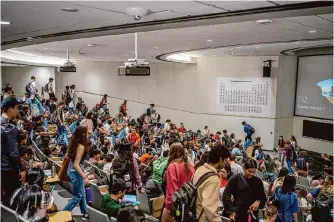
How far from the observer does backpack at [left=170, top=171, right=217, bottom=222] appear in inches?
130

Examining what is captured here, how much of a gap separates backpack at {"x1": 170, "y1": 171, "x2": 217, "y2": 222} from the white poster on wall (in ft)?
40.5

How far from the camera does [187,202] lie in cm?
331

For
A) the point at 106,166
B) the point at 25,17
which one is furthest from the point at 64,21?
the point at 106,166

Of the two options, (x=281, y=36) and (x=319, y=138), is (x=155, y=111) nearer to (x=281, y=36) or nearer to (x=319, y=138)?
(x=319, y=138)

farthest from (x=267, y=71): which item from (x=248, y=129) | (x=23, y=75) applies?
(x=23, y=75)

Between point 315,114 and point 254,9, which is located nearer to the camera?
point 254,9

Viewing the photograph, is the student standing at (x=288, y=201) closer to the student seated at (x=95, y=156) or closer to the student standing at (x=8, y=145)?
the student standing at (x=8, y=145)

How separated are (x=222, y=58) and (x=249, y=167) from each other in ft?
40.8

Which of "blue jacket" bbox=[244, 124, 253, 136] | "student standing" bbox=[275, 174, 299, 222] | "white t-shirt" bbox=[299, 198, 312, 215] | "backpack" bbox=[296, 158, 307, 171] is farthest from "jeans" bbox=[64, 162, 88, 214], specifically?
Result: "blue jacket" bbox=[244, 124, 253, 136]

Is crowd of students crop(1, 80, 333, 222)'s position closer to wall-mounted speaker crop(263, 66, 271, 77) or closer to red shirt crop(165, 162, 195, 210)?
red shirt crop(165, 162, 195, 210)

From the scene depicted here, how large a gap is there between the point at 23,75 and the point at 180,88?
9977mm

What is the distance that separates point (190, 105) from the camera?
56.4ft

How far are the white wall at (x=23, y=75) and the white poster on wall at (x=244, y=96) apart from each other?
36.3ft

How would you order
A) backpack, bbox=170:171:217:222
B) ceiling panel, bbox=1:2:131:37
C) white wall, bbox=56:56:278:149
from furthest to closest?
white wall, bbox=56:56:278:149, ceiling panel, bbox=1:2:131:37, backpack, bbox=170:171:217:222
